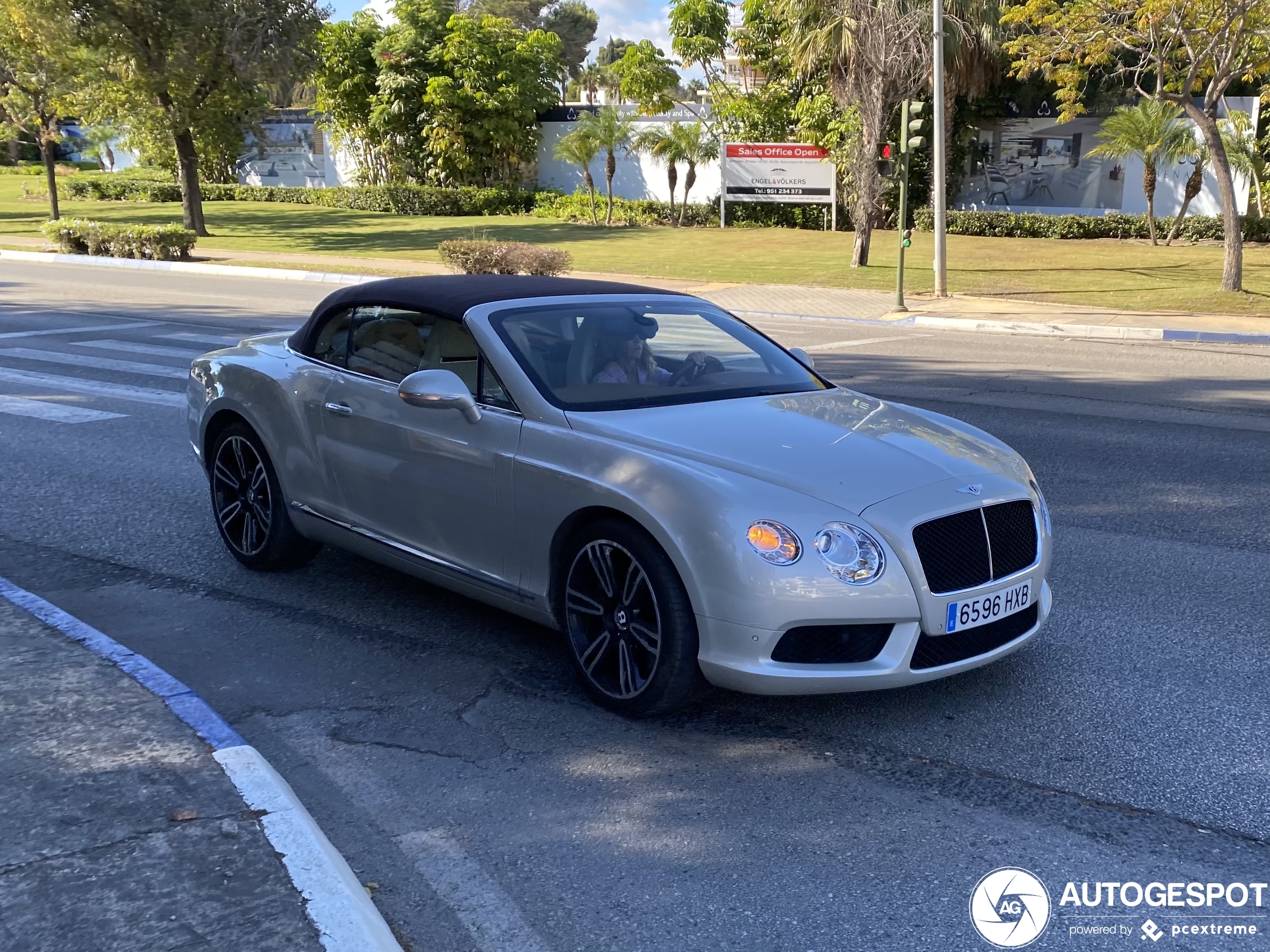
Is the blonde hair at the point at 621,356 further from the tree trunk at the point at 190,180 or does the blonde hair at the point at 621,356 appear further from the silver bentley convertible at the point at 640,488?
the tree trunk at the point at 190,180

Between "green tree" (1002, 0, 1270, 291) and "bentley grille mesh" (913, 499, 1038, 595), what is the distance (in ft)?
54.5

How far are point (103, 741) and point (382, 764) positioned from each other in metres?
0.91

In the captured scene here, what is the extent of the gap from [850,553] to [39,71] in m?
37.8

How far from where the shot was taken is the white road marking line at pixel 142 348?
14.0 m

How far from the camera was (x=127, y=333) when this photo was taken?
1595 cm

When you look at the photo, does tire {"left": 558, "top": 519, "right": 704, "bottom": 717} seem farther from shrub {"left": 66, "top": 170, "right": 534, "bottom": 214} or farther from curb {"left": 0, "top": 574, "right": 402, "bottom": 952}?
shrub {"left": 66, "top": 170, "right": 534, "bottom": 214}

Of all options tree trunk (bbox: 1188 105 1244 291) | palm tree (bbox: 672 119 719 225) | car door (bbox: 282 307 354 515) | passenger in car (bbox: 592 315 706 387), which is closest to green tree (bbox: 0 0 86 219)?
palm tree (bbox: 672 119 719 225)

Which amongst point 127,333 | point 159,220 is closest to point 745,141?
point 159,220

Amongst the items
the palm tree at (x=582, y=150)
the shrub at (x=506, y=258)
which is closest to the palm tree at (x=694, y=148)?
the palm tree at (x=582, y=150)

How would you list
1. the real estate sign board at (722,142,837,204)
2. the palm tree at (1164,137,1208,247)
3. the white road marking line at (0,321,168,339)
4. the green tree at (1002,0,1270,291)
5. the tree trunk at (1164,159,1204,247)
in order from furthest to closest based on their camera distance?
1. the real estate sign board at (722,142,837,204)
2. the tree trunk at (1164,159,1204,247)
3. the palm tree at (1164,137,1208,247)
4. the green tree at (1002,0,1270,291)
5. the white road marking line at (0,321,168,339)

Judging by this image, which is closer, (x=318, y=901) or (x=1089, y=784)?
(x=318, y=901)

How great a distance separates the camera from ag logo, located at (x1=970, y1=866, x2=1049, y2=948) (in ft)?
10.4

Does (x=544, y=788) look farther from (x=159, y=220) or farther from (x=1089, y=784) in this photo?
(x=159, y=220)

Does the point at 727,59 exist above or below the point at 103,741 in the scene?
above
